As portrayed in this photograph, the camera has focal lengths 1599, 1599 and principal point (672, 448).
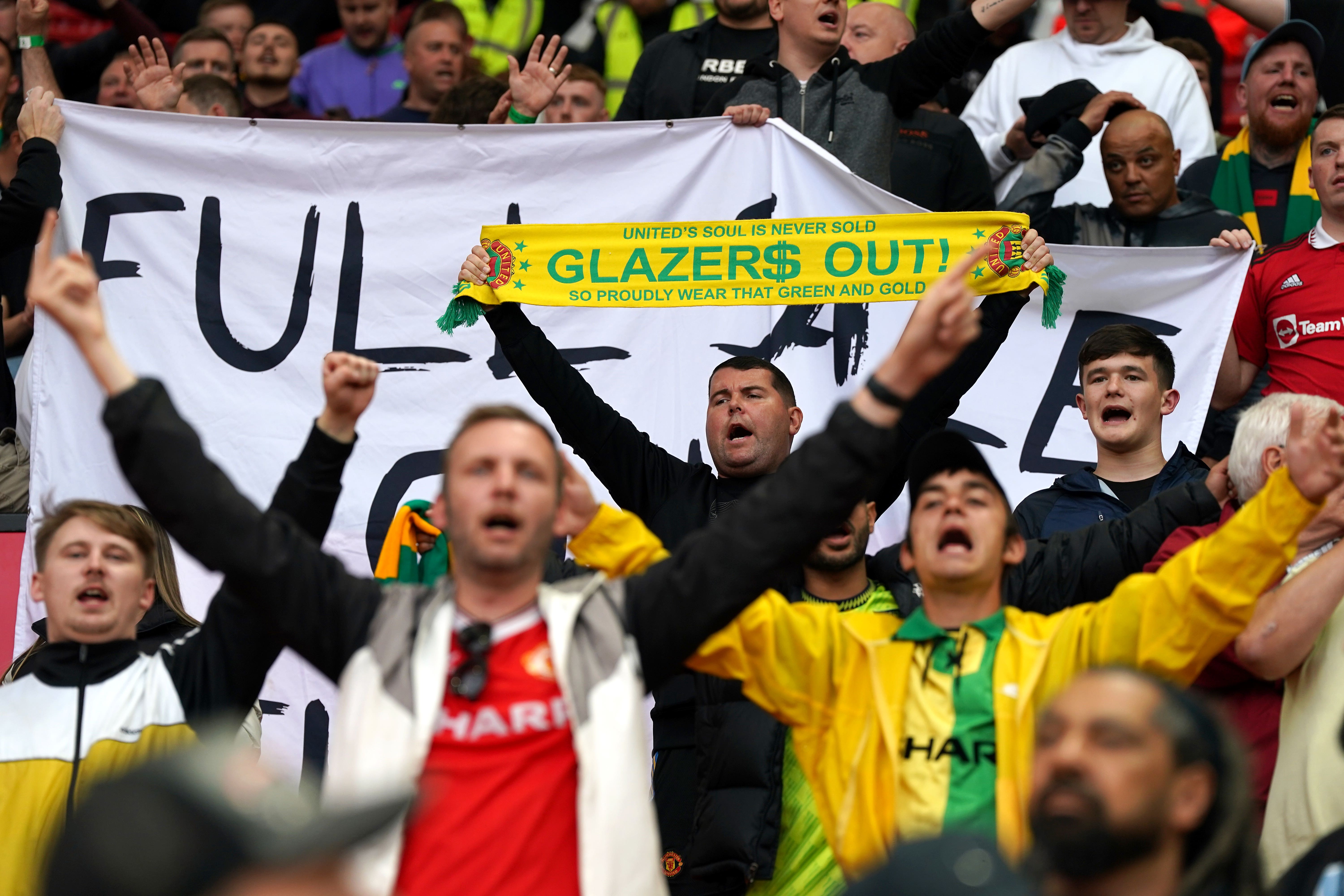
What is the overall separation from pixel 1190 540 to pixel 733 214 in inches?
103

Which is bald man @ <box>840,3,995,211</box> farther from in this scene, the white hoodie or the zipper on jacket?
the zipper on jacket

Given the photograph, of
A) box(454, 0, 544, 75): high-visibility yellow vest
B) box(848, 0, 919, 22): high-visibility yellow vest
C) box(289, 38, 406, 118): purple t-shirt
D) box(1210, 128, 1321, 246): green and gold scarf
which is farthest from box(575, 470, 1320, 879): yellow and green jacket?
box(454, 0, 544, 75): high-visibility yellow vest

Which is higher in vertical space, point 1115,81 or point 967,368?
point 1115,81

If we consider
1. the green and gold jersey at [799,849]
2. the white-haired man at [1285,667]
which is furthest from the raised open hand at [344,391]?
the white-haired man at [1285,667]

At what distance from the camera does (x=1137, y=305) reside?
20.0ft

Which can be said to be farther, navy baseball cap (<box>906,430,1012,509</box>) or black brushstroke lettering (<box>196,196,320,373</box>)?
black brushstroke lettering (<box>196,196,320,373</box>)

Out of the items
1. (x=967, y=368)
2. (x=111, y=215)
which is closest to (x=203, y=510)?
(x=967, y=368)

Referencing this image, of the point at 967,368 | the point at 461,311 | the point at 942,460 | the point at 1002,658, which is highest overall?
the point at 461,311

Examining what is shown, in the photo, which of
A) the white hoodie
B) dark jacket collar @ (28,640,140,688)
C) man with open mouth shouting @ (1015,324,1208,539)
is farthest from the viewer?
the white hoodie

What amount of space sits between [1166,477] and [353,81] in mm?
5308

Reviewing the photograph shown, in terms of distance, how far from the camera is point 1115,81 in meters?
7.57

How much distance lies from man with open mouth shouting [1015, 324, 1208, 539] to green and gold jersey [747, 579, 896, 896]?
977mm

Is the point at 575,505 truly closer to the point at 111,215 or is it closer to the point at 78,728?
the point at 78,728

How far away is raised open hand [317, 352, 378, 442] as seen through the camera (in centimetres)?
331
